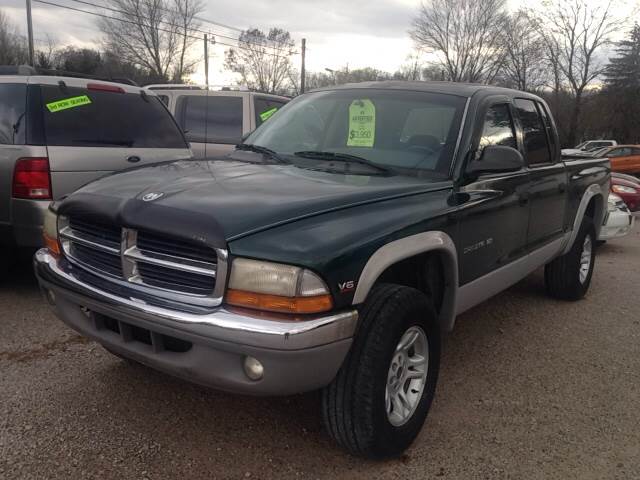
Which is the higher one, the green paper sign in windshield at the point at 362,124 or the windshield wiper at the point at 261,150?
the green paper sign in windshield at the point at 362,124

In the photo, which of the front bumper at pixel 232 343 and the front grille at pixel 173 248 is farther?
the front grille at pixel 173 248

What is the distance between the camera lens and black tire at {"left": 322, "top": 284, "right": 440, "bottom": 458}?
236cm

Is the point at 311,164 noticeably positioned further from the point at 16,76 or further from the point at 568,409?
the point at 16,76

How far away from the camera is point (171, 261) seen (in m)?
2.31

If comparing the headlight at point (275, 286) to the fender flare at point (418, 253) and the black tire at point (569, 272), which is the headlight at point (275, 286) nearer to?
the fender flare at point (418, 253)

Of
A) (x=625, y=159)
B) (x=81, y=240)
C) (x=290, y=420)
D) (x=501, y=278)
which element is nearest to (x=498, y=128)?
(x=501, y=278)

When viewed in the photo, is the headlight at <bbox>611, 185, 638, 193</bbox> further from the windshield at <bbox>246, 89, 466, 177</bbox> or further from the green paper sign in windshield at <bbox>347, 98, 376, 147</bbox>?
the green paper sign in windshield at <bbox>347, 98, 376, 147</bbox>

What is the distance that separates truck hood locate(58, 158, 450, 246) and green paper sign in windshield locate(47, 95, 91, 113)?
2025 mm

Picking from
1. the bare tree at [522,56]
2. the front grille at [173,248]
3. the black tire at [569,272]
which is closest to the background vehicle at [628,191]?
the black tire at [569,272]

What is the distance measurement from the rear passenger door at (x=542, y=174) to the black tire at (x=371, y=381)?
6.20ft

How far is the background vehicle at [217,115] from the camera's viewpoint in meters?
8.01

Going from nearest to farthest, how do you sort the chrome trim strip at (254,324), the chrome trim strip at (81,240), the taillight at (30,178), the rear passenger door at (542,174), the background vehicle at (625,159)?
the chrome trim strip at (254,324)
the chrome trim strip at (81,240)
the rear passenger door at (542,174)
the taillight at (30,178)
the background vehicle at (625,159)

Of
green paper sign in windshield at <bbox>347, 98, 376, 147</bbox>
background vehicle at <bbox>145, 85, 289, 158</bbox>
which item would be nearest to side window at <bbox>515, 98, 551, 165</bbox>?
green paper sign in windshield at <bbox>347, 98, 376, 147</bbox>

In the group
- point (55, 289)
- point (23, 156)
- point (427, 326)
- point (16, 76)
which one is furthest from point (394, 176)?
point (16, 76)
